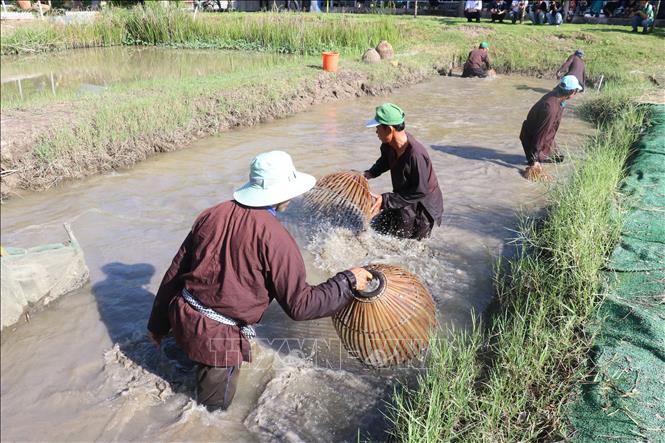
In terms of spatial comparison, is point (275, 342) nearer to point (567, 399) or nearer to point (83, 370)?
point (83, 370)

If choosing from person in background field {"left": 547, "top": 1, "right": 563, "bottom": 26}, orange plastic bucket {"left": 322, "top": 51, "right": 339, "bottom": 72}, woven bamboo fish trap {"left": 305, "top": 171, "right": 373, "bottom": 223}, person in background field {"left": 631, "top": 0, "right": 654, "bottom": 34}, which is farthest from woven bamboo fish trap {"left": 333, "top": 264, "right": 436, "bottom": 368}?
person in background field {"left": 547, "top": 1, "right": 563, "bottom": 26}

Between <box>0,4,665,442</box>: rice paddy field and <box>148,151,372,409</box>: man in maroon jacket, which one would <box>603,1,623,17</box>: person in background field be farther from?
<box>148,151,372,409</box>: man in maroon jacket

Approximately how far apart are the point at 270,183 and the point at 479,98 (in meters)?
10.3

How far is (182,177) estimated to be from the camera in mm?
6520

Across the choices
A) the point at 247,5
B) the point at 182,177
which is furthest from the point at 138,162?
the point at 247,5

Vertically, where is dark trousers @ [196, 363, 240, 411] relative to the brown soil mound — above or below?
below

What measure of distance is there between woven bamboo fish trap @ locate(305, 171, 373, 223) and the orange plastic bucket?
289 inches

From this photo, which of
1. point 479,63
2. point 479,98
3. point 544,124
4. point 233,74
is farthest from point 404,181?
point 479,63

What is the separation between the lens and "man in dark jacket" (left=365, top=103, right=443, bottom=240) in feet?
13.4

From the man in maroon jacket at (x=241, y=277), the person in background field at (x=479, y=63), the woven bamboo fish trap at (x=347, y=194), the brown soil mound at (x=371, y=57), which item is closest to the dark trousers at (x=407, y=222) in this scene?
the woven bamboo fish trap at (x=347, y=194)

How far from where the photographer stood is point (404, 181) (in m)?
4.40

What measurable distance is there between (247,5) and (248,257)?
101 feet

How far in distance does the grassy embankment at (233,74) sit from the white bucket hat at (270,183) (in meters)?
3.69

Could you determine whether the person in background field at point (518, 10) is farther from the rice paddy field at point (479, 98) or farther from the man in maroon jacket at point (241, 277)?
the man in maroon jacket at point (241, 277)
